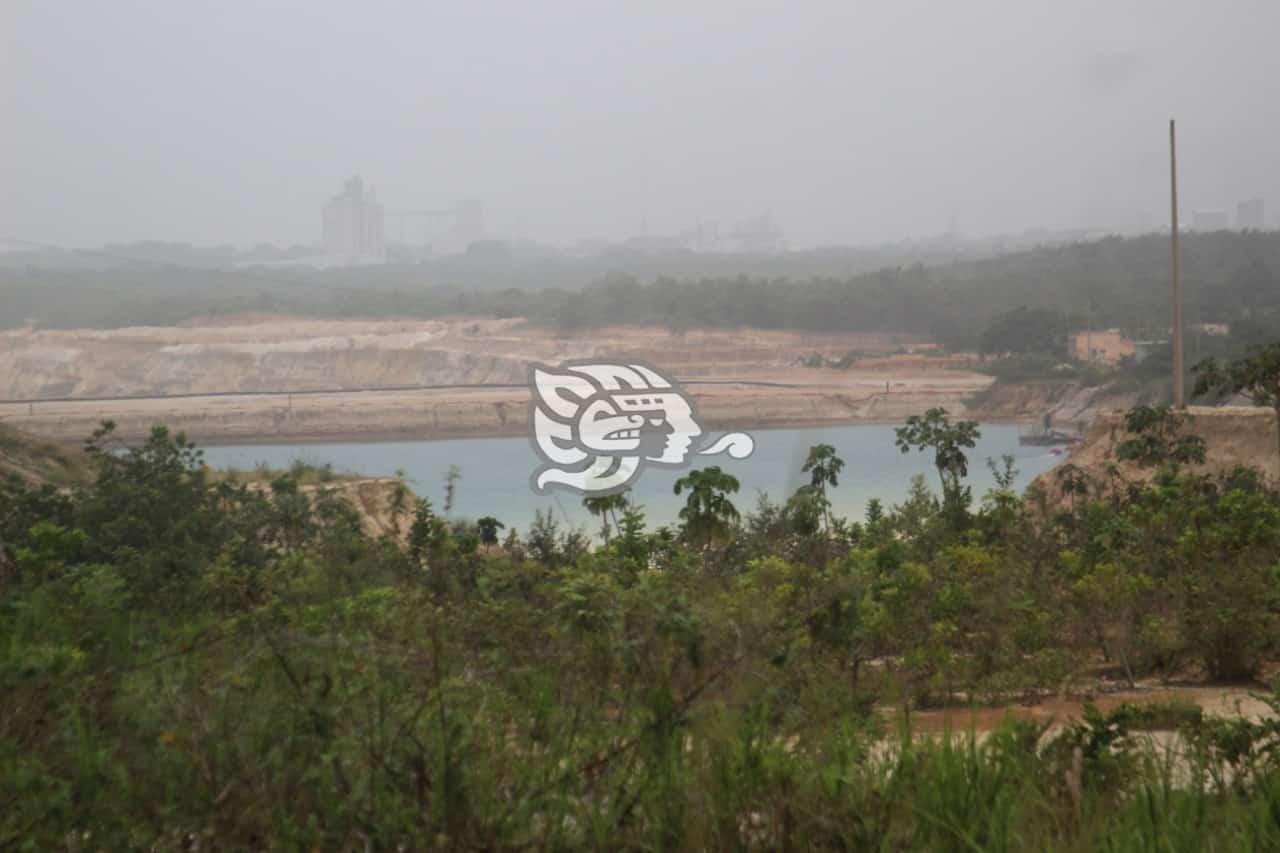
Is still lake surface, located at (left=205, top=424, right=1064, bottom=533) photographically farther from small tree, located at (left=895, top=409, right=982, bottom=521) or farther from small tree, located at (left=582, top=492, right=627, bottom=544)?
small tree, located at (left=895, top=409, right=982, bottom=521)

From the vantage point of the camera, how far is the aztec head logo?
9.66 meters

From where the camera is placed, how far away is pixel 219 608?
153 inches

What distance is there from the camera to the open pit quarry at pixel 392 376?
16719 mm

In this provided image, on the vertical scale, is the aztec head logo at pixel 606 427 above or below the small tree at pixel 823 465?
above

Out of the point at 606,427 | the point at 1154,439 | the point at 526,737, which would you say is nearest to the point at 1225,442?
the point at 1154,439

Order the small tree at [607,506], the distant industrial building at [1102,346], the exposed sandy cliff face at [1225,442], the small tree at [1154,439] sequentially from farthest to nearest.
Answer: the distant industrial building at [1102,346], the exposed sandy cliff face at [1225,442], the small tree at [1154,439], the small tree at [607,506]

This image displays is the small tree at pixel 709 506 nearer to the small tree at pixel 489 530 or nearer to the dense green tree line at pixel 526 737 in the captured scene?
the small tree at pixel 489 530

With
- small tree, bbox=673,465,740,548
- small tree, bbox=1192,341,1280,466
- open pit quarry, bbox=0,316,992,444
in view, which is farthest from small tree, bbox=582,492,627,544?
open pit quarry, bbox=0,316,992,444

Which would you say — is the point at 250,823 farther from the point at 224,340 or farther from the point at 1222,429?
the point at 224,340

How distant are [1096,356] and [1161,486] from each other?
9613 millimetres

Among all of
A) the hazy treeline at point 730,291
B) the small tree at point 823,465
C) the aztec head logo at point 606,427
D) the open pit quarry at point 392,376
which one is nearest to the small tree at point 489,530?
the aztec head logo at point 606,427

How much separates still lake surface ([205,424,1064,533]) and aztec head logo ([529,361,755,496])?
7.3 inches

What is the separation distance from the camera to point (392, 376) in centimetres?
1903

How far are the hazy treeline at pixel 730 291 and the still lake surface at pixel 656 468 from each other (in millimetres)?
4284
